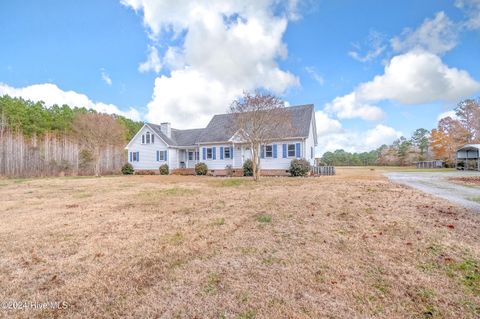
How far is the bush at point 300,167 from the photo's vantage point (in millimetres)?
18703

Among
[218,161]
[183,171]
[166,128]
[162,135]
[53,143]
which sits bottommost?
Answer: [183,171]

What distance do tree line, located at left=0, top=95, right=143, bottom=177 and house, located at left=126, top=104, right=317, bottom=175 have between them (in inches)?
140

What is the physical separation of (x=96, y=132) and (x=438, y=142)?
154ft

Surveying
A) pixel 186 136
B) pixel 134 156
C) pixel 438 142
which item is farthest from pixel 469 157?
pixel 134 156

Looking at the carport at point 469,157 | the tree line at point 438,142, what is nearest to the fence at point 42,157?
the carport at point 469,157

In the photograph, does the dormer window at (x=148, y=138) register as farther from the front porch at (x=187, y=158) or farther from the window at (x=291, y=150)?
the window at (x=291, y=150)

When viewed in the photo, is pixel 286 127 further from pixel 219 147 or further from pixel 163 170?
pixel 163 170

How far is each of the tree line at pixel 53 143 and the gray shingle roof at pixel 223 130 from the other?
558cm

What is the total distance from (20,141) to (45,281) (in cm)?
2732

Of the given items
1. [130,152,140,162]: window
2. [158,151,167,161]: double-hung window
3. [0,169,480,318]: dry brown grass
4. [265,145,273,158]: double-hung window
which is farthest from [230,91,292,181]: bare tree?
[130,152,140,162]: window

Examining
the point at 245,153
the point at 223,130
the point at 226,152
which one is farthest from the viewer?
the point at 223,130

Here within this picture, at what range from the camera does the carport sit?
84.6ft

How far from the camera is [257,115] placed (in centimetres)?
1559

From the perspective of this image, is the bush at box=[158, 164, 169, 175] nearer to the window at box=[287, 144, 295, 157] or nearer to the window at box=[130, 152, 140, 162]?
the window at box=[130, 152, 140, 162]
